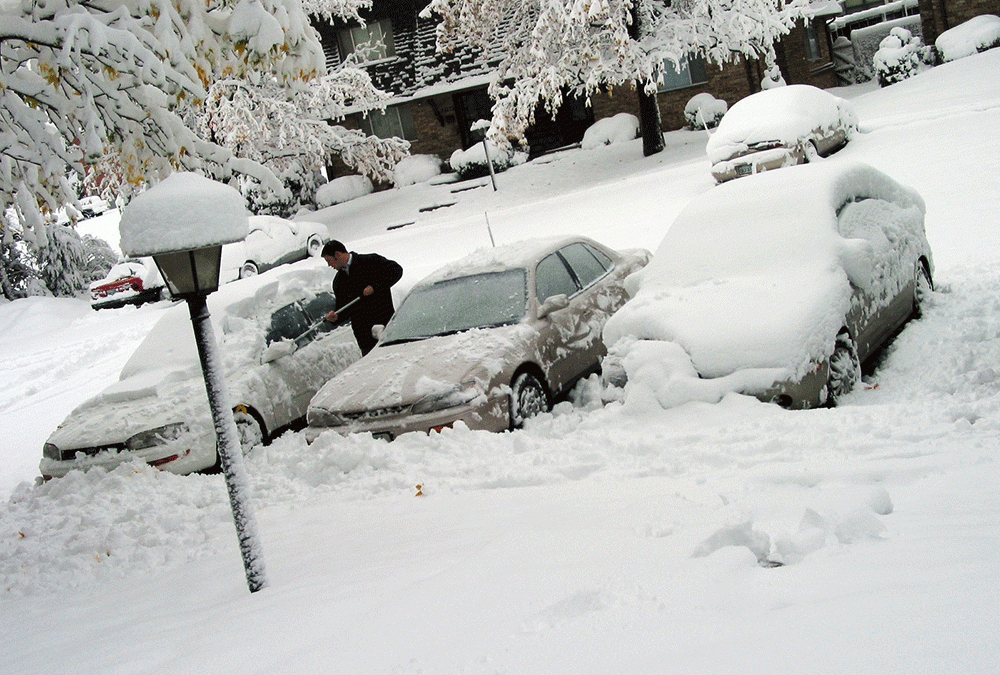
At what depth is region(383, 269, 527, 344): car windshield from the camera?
23.7ft

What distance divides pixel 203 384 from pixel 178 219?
16.0 feet

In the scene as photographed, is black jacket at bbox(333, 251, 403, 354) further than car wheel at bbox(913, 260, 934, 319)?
Yes

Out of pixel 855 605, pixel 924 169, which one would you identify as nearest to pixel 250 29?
pixel 855 605

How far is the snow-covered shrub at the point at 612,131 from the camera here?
2620cm

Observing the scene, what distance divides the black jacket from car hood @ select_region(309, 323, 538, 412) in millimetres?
1195

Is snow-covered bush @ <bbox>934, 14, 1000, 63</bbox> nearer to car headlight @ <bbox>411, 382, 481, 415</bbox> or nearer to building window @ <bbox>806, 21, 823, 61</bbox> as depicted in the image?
building window @ <bbox>806, 21, 823, 61</bbox>

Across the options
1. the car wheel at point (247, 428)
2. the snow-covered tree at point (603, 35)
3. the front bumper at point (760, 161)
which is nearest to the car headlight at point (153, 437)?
the car wheel at point (247, 428)

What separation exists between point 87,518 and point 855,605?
506cm

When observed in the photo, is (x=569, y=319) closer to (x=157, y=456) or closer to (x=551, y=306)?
(x=551, y=306)

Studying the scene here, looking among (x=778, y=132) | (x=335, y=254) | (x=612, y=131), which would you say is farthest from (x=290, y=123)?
(x=335, y=254)

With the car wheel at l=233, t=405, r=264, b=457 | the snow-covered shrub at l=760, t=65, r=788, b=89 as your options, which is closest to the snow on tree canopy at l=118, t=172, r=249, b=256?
the car wheel at l=233, t=405, r=264, b=457

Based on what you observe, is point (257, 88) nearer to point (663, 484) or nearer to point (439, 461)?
point (439, 461)

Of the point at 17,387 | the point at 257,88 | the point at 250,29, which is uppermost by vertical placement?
the point at 257,88

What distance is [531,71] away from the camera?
67.9 feet
